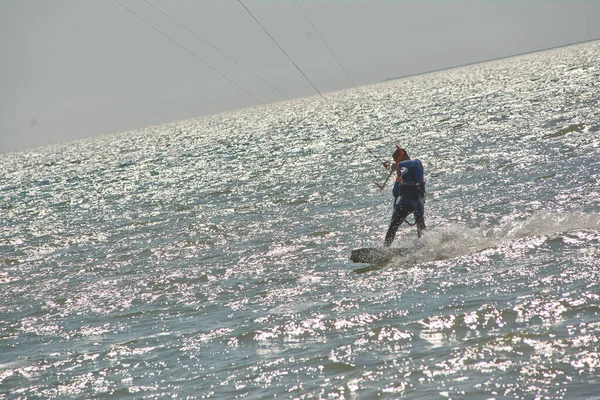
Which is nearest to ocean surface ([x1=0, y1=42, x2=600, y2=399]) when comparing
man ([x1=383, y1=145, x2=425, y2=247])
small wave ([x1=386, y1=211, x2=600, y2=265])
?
small wave ([x1=386, y1=211, x2=600, y2=265])

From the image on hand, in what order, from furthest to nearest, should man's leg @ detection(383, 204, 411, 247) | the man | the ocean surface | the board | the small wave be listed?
1. man's leg @ detection(383, 204, 411, 247)
2. the man
3. the board
4. the small wave
5. the ocean surface

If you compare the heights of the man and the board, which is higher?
the man

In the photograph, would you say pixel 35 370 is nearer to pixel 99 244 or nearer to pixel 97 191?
pixel 99 244

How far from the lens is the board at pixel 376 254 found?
1344cm

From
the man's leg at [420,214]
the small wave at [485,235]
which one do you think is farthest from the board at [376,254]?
the man's leg at [420,214]

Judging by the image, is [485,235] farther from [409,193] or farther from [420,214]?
[409,193]

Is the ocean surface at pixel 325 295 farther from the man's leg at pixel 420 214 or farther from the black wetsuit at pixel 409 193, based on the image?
the black wetsuit at pixel 409 193

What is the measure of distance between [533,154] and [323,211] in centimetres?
943

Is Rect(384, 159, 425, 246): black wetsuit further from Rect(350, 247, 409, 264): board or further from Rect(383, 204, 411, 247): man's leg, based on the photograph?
Rect(350, 247, 409, 264): board

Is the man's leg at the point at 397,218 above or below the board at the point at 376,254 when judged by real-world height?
above

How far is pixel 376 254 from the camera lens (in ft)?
44.1

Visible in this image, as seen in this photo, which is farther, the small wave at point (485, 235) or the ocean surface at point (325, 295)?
the small wave at point (485, 235)

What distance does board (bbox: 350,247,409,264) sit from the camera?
529 inches

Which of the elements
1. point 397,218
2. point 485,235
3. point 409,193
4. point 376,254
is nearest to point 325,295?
point 376,254
